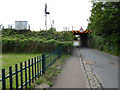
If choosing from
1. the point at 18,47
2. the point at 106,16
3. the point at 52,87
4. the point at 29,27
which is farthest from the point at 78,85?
the point at 29,27

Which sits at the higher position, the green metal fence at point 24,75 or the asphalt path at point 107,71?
the green metal fence at point 24,75

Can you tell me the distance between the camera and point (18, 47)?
15289 millimetres

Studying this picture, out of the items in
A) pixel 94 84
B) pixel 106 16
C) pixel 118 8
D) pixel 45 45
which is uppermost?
pixel 118 8

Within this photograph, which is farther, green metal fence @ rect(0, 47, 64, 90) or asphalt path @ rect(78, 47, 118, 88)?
asphalt path @ rect(78, 47, 118, 88)

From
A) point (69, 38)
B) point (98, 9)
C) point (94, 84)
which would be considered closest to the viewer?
point (94, 84)

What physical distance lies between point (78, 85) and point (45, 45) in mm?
10820

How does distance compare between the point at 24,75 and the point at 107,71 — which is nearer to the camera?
the point at 24,75

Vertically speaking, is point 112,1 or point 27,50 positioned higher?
point 112,1

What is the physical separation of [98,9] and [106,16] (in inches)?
58.5

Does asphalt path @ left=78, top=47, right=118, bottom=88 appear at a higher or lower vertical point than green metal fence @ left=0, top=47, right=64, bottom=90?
lower

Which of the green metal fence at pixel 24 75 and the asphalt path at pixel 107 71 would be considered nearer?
the green metal fence at pixel 24 75

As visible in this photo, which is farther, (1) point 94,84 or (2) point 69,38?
(2) point 69,38

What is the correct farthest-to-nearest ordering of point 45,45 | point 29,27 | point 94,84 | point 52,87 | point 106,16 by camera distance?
point 29,27
point 45,45
point 106,16
point 94,84
point 52,87

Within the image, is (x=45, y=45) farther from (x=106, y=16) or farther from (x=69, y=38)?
(x=106, y=16)
